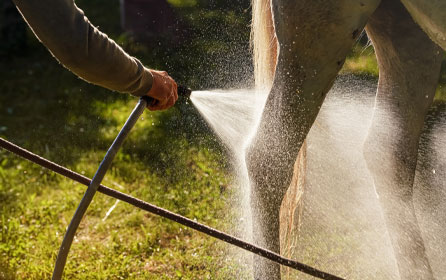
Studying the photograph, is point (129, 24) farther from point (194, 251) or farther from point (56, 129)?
point (194, 251)

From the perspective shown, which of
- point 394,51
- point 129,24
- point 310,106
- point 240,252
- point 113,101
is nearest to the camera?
point 310,106

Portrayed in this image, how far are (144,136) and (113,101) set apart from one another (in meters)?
0.71

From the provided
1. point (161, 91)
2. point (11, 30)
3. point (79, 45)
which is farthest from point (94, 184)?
point (11, 30)

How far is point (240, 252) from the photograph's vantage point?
9.80ft

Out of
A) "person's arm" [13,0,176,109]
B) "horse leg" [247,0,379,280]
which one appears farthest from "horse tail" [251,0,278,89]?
"person's arm" [13,0,176,109]

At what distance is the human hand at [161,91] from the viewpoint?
196 cm

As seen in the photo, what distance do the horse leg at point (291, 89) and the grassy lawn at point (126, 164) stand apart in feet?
2.17

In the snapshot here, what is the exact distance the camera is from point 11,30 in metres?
5.89

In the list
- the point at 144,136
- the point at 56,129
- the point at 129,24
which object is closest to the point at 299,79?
the point at 144,136


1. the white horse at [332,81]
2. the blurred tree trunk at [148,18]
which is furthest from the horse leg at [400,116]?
the blurred tree trunk at [148,18]

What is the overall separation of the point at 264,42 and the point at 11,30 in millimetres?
4236

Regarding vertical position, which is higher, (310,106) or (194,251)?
(310,106)

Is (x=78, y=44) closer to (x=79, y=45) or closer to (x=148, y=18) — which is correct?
(x=79, y=45)

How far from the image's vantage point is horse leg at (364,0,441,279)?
228 centimetres
